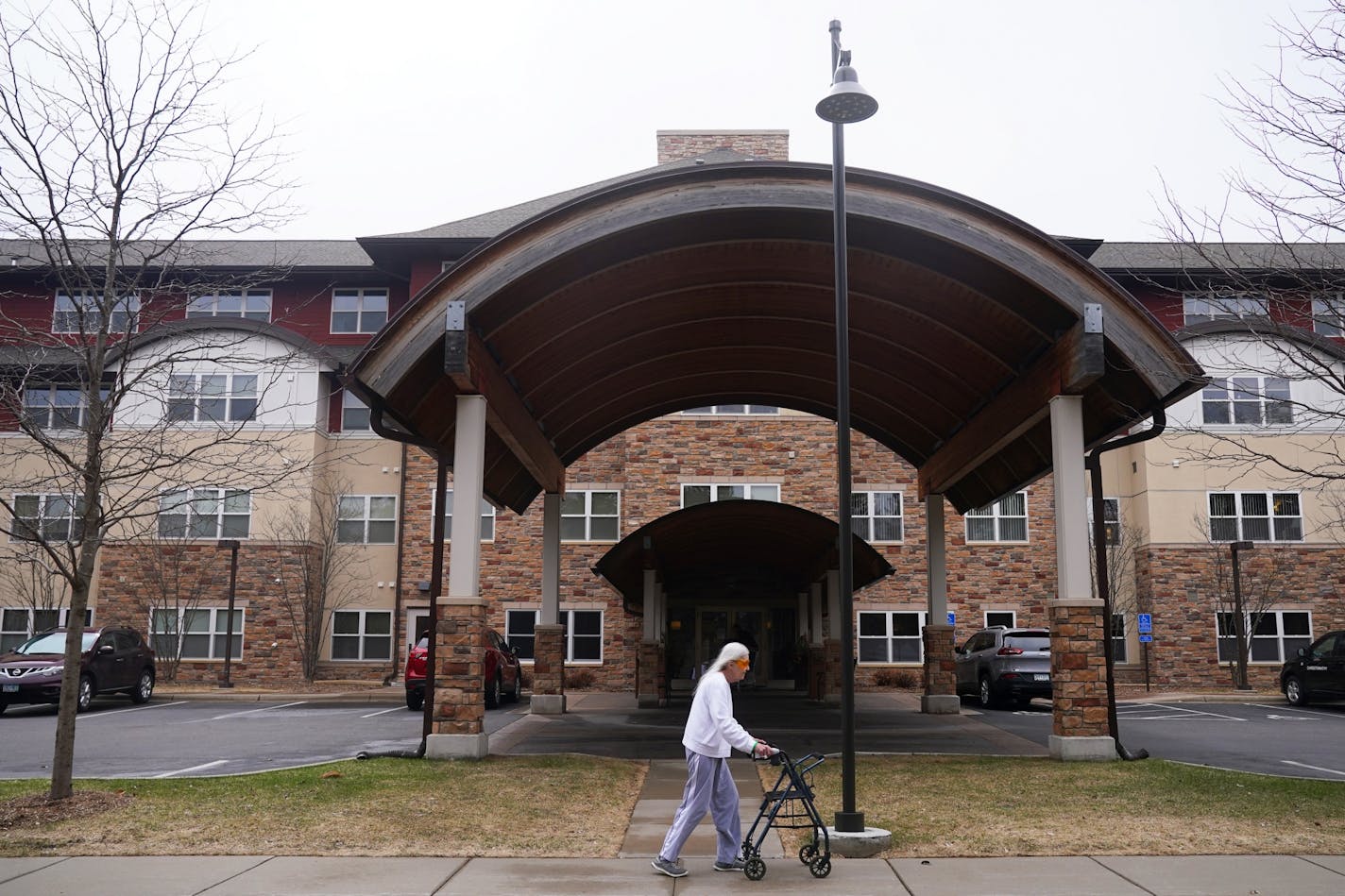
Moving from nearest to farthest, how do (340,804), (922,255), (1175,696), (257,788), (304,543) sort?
1. (340,804)
2. (257,788)
3. (922,255)
4. (1175,696)
5. (304,543)

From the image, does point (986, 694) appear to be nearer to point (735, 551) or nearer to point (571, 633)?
point (735, 551)

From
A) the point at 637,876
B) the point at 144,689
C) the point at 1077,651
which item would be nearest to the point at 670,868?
the point at 637,876

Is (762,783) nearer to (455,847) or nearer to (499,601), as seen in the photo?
(455,847)

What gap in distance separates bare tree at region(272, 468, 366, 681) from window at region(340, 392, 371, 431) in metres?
1.60

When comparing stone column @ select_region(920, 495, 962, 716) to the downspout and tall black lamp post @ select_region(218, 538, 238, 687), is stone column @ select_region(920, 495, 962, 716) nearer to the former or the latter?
the downspout

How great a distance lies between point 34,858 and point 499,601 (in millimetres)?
22740

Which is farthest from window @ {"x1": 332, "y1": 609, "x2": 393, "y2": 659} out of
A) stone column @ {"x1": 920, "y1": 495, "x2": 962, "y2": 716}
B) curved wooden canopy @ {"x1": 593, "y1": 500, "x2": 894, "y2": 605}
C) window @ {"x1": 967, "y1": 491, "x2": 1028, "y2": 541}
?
window @ {"x1": 967, "y1": 491, "x2": 1028, "y2": 541}

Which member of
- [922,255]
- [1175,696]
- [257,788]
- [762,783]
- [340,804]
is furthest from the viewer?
[1175,696]

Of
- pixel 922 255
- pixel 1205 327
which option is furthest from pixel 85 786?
pixel 1205 327

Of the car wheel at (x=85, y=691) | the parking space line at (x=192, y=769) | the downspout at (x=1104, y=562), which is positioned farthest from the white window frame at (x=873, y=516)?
the parking space line at (x=192, y=769)

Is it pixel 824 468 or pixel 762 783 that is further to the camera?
pixel 824 468

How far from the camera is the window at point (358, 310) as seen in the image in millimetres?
32156

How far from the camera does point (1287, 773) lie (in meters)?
12.2

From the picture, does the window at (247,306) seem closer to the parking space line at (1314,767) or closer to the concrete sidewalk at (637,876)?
the concrete sidewalk at (637,876)
